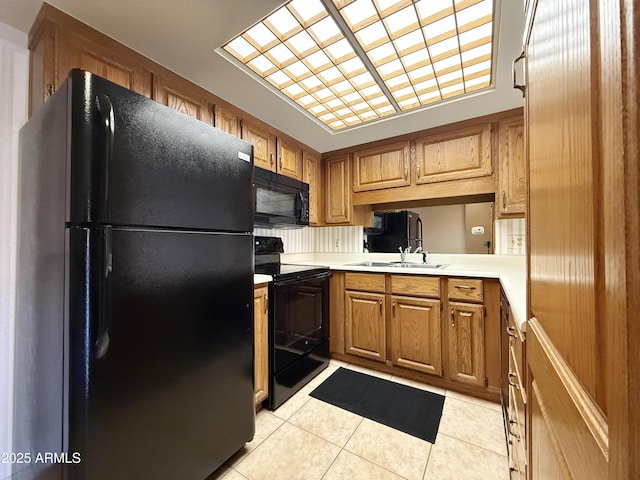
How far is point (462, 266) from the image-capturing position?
2371 millimetres

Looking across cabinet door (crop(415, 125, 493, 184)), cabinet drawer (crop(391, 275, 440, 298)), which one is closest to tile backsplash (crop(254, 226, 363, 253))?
cabinet drawer (crop(391, 275, 440, 298))

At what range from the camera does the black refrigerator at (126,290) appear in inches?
31.9

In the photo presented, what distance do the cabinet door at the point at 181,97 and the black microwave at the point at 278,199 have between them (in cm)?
52

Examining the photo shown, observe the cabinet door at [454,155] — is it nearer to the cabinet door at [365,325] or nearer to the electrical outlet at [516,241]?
the electrical outlet at [516,241]

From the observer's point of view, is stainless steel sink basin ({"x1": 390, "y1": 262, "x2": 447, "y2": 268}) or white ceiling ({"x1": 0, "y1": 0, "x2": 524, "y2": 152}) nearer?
white ceiling ({"x1": 0, "y1": 0, "x2": 524, "y2": 152})

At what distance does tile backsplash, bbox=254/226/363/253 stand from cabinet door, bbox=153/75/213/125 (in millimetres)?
1285

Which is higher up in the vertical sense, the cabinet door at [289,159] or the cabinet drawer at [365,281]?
the cabinet door at [289,159]

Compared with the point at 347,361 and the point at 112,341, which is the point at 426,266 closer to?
the point at 347,361

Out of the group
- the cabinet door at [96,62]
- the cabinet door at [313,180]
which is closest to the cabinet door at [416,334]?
the cabinet door at [313,180]

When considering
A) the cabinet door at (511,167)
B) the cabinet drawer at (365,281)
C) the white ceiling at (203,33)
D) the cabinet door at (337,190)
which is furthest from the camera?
the cabinet door at (337,190)

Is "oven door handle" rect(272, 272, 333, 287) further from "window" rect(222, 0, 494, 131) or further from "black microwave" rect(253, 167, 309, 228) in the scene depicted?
"window" rect(222, 0, 494, 131)

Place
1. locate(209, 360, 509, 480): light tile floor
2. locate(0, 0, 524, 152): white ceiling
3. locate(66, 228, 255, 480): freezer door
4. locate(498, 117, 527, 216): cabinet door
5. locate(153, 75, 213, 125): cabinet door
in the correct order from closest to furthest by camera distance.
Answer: locate(66, 228, 255, 480): freezer door < locate(0, 0, 524, 152): white ceiling < locate(209, 360, 509, 480): light tile floor < locate(153, 75, 213, 125): cabinet door < locate(498, 117, 527, 216): cabinet door

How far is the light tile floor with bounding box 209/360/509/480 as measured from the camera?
1274 millimetres

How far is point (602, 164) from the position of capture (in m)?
0.27
